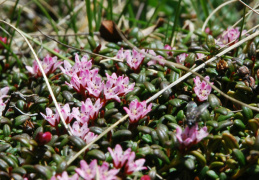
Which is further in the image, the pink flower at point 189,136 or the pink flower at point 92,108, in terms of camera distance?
the pink flower at point 92,108

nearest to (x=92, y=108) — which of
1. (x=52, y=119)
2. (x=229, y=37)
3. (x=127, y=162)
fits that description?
(x=52, y=119)

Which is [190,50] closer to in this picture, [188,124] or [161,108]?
[161,108]

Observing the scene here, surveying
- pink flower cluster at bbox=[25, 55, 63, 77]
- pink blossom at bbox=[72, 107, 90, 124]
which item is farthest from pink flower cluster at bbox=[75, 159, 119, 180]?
pink flower cluster at bbox=[25, 55, 63, 77]

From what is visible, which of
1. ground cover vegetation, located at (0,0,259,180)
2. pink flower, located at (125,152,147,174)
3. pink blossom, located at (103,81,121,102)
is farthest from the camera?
pink blossom, located at (103,81,121,102)

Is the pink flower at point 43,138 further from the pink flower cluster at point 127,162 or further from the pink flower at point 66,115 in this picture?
the pink flower cluster at point 127,162

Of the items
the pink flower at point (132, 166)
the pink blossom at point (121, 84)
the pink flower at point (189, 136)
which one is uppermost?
the pink blossom at point (121, 84)

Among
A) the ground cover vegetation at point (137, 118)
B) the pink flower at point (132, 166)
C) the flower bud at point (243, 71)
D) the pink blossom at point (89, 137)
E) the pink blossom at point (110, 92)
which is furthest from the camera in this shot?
the flower bud at point (243, 71)

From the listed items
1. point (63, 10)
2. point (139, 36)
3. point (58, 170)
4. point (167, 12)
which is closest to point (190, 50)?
point (139, 36)

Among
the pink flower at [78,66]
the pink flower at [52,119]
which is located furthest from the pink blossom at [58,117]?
the pink flower at [78,66]

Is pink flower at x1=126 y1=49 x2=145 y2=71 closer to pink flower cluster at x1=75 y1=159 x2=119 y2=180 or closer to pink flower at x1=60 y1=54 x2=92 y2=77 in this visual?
pink flower at x1=60 y1=54 x2=92 y2=77
